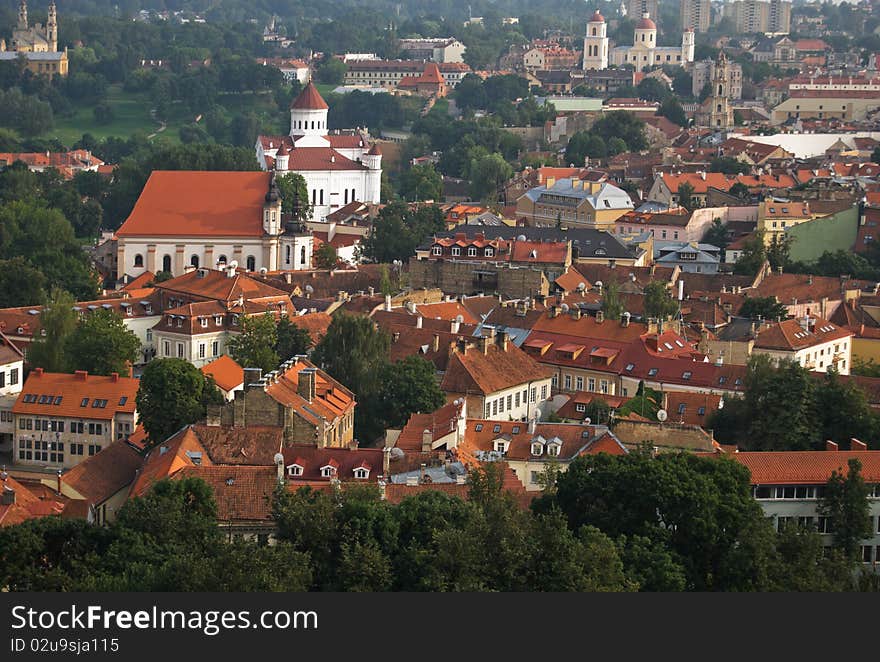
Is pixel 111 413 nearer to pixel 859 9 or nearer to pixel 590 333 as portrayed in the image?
pixel 590 333

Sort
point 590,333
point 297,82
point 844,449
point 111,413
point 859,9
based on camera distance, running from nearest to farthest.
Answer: point 844,449
point 111,413
point 590,333
point 297,82
point 859,9

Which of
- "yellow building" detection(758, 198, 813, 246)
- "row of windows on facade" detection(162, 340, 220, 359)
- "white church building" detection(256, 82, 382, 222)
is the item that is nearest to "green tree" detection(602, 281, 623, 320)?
"row of windows on facade" detection(162, 340, 220, 359)

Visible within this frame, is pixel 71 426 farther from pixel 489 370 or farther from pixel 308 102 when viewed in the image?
pixel 308 102

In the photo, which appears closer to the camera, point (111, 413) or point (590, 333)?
point (111, 413)

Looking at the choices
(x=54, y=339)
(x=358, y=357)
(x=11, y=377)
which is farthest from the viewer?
(x=54, y=339)

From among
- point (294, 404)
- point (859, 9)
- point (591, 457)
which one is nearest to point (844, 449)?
point (591, 457)

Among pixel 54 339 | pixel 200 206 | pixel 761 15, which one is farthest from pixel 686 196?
pixel 761 15

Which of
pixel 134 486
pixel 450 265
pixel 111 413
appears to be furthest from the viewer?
pixel 450 265
